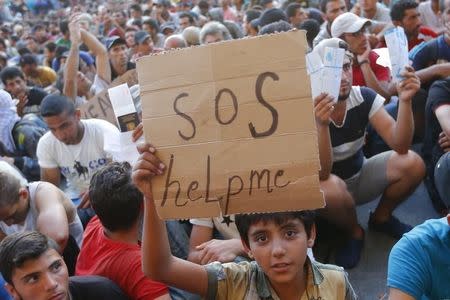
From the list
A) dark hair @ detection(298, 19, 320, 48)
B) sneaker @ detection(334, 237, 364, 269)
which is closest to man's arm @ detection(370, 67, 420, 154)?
sneaker @ detection(334, 237, 364, 269)

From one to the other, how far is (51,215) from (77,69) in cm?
283

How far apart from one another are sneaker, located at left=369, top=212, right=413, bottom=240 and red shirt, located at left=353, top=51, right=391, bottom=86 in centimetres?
130

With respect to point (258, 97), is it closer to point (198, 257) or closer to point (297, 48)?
point (297, 48)

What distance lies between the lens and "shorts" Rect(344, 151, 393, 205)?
3.22 meters

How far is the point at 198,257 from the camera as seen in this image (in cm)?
257

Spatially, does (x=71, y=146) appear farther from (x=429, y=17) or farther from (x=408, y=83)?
(x=429, y=17)

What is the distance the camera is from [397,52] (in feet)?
9.02

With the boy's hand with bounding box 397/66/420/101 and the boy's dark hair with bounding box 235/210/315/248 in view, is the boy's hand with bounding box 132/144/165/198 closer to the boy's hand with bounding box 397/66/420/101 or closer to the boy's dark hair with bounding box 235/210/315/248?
the boy's dark hair with bounding box 235/210/315/248

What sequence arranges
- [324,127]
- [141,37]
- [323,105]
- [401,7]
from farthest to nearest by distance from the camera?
[141,37], [401,7], [324,127], [323,105]

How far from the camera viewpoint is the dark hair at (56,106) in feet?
12.0

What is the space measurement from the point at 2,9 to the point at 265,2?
12182 millimetres

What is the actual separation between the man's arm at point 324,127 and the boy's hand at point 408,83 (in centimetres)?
44

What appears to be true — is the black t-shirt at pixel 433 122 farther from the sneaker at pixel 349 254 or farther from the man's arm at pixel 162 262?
the man's arm at pixel 162 262

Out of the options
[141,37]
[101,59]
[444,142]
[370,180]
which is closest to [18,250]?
[370,180]
